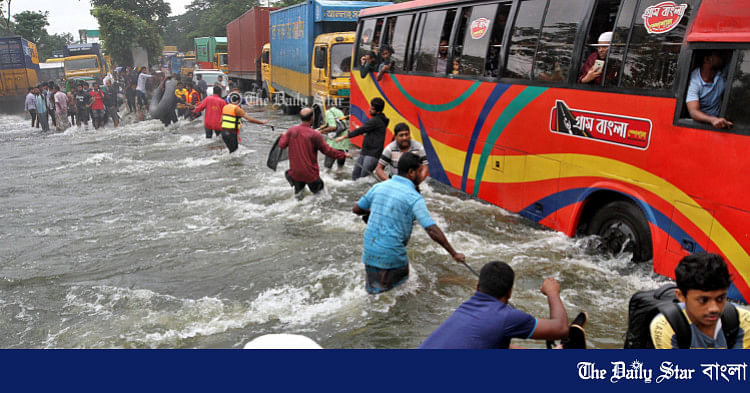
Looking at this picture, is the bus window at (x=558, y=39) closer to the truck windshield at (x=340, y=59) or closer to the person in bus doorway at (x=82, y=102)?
the truck windshield at (x=340, y=59)

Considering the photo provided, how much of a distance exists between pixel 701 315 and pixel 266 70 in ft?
89.5

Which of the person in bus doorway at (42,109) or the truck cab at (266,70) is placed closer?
the person in bus doorway at (42,109)

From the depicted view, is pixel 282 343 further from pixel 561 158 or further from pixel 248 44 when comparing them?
pixel 248 44

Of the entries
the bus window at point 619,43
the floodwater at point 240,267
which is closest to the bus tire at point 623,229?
the floodwater at point 240,267

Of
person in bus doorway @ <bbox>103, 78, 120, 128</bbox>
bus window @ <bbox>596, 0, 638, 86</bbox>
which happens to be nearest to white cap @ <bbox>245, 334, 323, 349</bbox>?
bus window @ <bbox>596, 0, 638, 86</bbox>

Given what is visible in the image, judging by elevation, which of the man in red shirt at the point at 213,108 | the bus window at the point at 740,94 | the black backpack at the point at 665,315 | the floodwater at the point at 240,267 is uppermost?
the bus window at the point at 740,94

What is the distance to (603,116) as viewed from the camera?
6.08 meters

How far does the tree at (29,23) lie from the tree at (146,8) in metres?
7.25

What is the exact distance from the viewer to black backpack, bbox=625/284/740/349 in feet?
8.25

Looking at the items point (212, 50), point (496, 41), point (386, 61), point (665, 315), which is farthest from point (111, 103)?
point (212, 50)

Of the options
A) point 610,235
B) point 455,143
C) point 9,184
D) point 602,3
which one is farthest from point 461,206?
point 9,184

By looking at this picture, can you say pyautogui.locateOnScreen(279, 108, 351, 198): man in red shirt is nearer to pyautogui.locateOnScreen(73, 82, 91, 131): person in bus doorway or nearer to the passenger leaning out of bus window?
the passenger leaning out of bus window

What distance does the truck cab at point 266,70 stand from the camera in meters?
27.5
